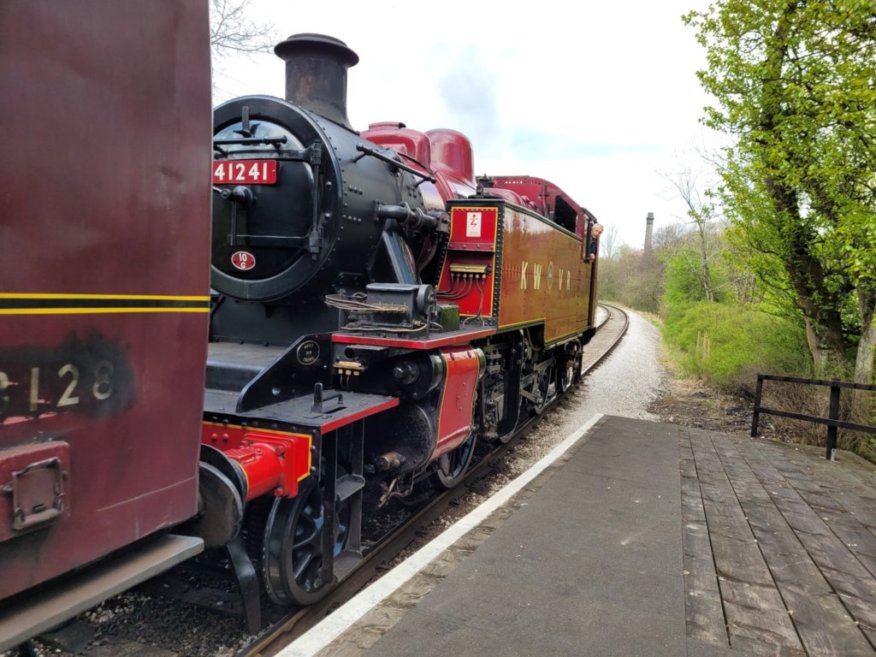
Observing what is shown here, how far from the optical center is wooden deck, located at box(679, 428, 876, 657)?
2.82 metres

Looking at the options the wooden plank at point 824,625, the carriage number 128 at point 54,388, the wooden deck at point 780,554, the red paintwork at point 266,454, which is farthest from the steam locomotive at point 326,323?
the wooden plank at point 824,625

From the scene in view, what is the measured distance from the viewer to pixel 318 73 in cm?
455

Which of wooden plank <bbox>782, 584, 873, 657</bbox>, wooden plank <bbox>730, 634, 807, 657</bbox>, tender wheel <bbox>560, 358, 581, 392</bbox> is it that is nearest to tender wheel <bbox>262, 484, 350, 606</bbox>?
wooden plank <bbox>730, 634, 807, 657</bbox>

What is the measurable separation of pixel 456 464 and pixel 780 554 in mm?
2714

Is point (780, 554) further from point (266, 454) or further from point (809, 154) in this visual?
point (809, 154)

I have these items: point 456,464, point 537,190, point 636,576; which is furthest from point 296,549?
point 537,190

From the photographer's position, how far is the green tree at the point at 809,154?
6.62 metres

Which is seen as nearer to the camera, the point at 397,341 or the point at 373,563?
the point at 397,341

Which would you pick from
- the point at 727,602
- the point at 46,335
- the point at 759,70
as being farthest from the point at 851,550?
the point at 759,70

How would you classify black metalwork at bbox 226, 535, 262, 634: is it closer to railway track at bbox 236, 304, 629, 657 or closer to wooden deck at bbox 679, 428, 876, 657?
railway track at bbox 236, 304, 629, 657

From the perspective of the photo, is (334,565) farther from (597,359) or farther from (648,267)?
(648,267)

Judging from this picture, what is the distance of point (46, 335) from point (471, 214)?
409 centimetres

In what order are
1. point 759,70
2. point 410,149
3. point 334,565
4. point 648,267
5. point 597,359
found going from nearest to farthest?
point 334,565 < point 410,149 < point 759,70 < point 597,359 < point 648,267

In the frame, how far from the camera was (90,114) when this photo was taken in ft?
5.28
